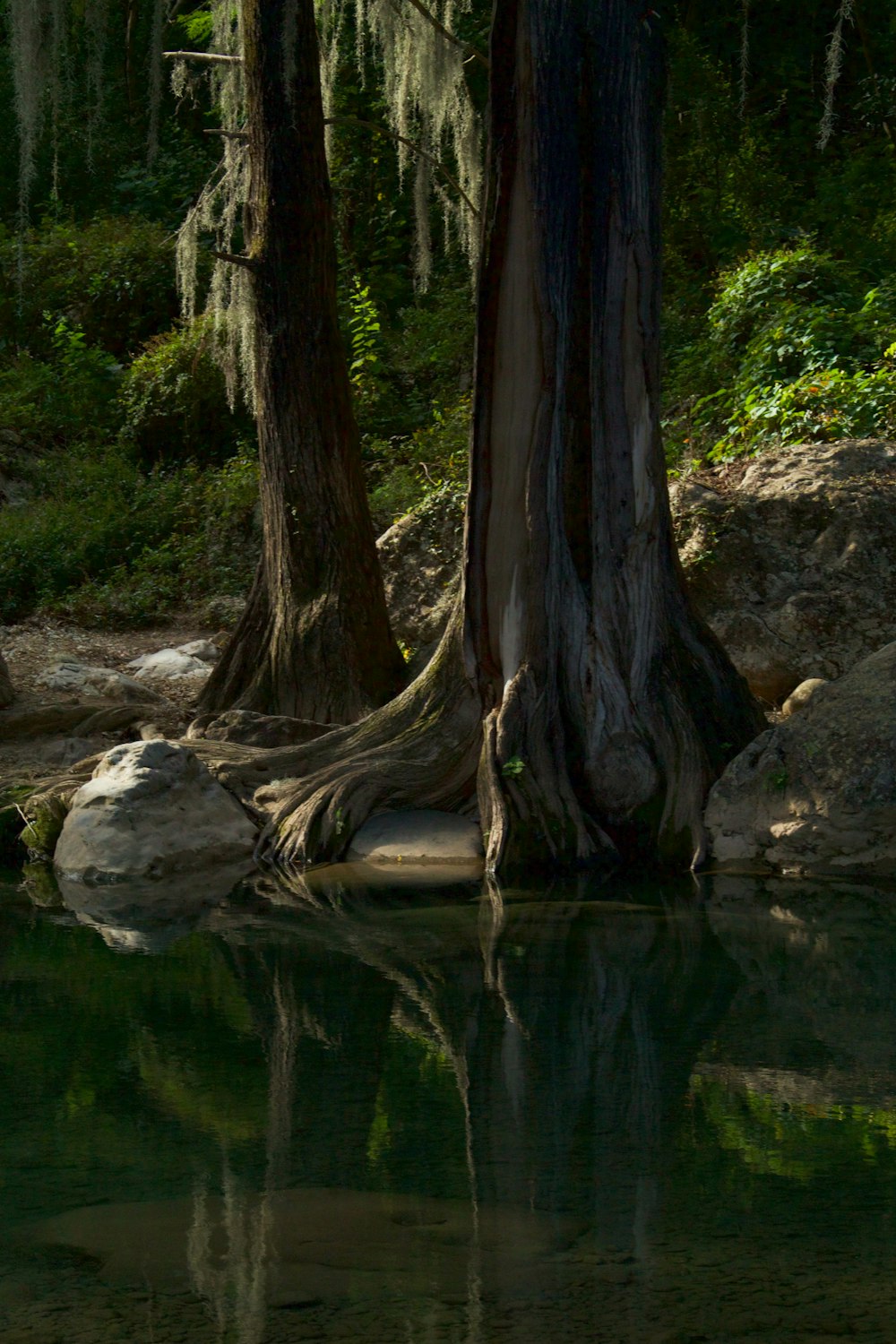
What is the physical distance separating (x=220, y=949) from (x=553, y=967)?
1.31 metres

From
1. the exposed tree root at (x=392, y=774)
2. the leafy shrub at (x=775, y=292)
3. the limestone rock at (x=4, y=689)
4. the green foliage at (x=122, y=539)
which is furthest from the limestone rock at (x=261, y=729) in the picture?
the leafy shrub at (x=775, y=292)

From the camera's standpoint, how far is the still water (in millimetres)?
2496

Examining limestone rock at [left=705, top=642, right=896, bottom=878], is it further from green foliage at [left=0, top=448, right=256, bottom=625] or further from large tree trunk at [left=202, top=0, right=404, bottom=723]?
green foliage at [left=0, top=448, right=256, bottom=625]

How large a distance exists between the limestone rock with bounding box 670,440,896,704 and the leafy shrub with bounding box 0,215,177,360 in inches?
455

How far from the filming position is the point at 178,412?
16.9 m

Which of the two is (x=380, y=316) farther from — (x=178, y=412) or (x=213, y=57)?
(x=213, y=57)

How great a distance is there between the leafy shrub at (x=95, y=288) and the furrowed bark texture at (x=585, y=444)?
1254cm

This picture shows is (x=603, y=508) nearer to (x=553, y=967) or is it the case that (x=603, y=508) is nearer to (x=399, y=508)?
(x=553, y=967)

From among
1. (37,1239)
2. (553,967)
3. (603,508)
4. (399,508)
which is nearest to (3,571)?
(399,508)

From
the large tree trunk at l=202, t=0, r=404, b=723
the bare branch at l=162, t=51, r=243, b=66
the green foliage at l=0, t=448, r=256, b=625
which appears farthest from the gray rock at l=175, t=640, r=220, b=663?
the bare branch at l=162, t=51, r=243, b=66

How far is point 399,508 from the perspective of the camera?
1363 centimetres

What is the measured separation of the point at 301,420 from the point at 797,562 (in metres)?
3.41

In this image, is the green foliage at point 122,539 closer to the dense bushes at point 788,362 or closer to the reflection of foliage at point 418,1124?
the dense bushes at point 788,362

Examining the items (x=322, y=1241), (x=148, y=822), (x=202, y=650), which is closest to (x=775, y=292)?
(x=202, y=650)
